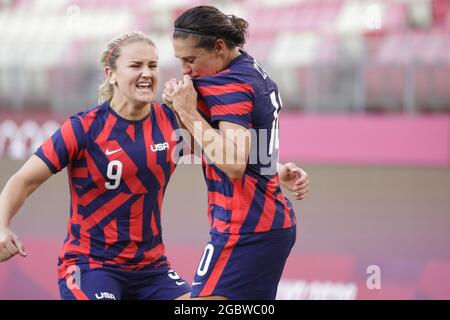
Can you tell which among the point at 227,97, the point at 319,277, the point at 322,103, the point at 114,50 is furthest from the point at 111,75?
the point at 322,103

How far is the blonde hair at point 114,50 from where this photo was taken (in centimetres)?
423

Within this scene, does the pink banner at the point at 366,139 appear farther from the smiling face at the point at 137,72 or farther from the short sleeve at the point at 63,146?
the short sleeve at the point at 63,146

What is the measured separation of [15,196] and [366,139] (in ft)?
34.9

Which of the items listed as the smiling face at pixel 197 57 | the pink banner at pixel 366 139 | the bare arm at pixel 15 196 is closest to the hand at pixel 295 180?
the smiling face at pixel 197 57

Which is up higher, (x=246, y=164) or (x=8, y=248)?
(x=246, y=164)

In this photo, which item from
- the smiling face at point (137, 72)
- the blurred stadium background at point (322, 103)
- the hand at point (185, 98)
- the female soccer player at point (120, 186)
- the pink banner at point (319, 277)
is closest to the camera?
the hand at point (185, 98)

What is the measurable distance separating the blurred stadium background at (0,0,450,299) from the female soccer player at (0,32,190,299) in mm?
3213

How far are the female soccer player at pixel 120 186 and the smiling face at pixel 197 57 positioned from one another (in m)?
0.61

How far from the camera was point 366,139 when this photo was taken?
13992 mm

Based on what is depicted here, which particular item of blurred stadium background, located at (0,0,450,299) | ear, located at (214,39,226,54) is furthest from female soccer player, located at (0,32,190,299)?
blurred stadium background, located at (0,0,450,299)

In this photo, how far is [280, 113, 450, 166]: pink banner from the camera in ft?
43.8

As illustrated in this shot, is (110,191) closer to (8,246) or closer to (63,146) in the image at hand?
(63,146)

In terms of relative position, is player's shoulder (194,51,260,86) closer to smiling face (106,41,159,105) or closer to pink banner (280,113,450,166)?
smiling face (106,41,159,105)

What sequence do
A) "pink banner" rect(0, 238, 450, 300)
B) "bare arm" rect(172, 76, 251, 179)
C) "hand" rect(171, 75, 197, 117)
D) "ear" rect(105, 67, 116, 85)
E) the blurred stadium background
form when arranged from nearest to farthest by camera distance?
"bare arm" rect(172, 76, 251, 179)
"hand" rect(171, 75, 197, 117)
"ear" rect(105, 67, 116, 85)
"pink banner" rect(0, 238, 450, 300)
the blurred stadium background
